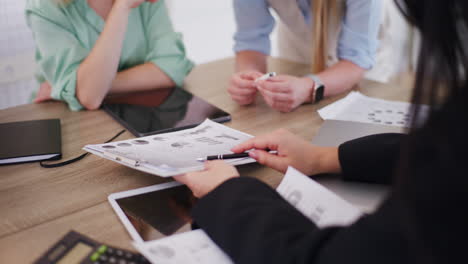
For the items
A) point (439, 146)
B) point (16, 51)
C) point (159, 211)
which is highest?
point (439, 146)

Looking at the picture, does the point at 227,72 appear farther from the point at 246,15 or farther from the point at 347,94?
the point at 347,94

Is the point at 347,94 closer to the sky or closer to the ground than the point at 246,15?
closer to the ground

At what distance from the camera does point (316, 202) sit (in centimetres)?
65

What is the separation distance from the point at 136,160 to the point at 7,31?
1.35m

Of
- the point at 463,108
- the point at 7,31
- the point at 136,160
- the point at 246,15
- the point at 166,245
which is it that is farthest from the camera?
the point at 7,31

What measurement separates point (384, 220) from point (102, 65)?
96cm

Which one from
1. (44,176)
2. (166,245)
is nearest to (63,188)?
(44,176)

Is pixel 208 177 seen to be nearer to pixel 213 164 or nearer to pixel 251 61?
pixel 213 164

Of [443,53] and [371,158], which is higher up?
[443,53]

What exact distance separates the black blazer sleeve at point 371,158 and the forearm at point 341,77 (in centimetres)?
44

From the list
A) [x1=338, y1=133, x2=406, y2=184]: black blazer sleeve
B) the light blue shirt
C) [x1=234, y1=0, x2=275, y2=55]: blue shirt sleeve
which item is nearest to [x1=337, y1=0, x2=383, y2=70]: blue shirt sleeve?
the light blue shirt

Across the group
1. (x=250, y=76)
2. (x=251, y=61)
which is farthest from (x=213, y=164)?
(x=251, y=61)

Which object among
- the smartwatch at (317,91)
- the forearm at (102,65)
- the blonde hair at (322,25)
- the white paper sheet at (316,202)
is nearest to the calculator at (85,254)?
the white paper sheet at (316,202)

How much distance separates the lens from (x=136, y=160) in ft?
2.62
